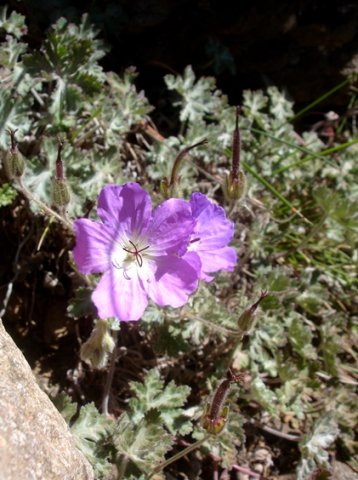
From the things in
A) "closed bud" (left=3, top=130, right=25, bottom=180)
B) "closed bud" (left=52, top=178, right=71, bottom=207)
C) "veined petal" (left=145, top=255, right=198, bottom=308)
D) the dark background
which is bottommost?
"veined petal" (left=145, top=255, right=198, bottom=308)

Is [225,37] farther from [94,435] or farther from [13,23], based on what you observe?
[94,435]

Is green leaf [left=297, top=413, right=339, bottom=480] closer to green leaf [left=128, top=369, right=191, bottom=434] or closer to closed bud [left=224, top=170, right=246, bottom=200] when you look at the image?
green leaf [left=128, top=369, right=191, bottom=434]

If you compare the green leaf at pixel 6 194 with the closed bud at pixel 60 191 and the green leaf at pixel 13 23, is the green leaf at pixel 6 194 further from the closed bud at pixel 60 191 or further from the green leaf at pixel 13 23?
the green leaf at pixel 13 23

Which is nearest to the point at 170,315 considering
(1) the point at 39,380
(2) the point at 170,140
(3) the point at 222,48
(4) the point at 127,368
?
(4) the point at 127,368

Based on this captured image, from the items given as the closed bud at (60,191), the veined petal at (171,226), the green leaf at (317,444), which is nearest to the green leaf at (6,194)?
the closed bud at (60,191)

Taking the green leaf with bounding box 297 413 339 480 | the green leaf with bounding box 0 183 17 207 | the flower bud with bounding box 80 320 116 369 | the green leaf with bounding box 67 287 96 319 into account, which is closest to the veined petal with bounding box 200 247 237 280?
the flower bud with bounding box 80 320 116 369

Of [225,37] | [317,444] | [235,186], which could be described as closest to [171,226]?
[235,186]
